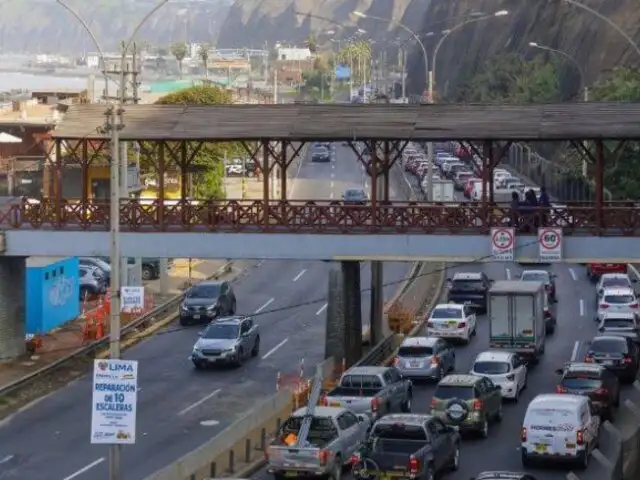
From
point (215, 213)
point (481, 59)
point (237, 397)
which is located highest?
point (481, 59)

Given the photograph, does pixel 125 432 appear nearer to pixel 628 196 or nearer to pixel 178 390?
pixel 178 390

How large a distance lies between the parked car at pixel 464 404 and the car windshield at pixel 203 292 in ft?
65.3

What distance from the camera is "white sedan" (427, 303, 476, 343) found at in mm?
48000

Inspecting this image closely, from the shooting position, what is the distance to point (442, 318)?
158 ft

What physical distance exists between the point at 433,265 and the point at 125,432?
41557mm

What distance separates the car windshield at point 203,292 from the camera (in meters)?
53.2

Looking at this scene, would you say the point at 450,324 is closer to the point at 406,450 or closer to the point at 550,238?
the point at 550,238

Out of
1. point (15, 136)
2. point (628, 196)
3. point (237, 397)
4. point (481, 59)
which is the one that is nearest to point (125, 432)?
point (237, 397)

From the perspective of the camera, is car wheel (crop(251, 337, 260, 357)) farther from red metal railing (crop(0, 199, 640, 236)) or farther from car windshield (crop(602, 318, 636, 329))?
car windshield (crop(602, 318, 636, 329))

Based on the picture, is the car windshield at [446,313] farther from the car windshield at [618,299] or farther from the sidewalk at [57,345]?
the sidewalk at [57,345]

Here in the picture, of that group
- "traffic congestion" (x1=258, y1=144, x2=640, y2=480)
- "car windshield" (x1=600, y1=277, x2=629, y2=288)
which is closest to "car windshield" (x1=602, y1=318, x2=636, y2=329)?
"traffic congestion" (x1=258, y1=144, x2=640, y2=480)

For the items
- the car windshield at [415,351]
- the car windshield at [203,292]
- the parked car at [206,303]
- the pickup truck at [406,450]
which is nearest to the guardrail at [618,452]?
the pickup truck at [406,450]

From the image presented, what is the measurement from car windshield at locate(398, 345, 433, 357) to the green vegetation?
6505cm

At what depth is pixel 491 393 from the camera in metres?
34.9
